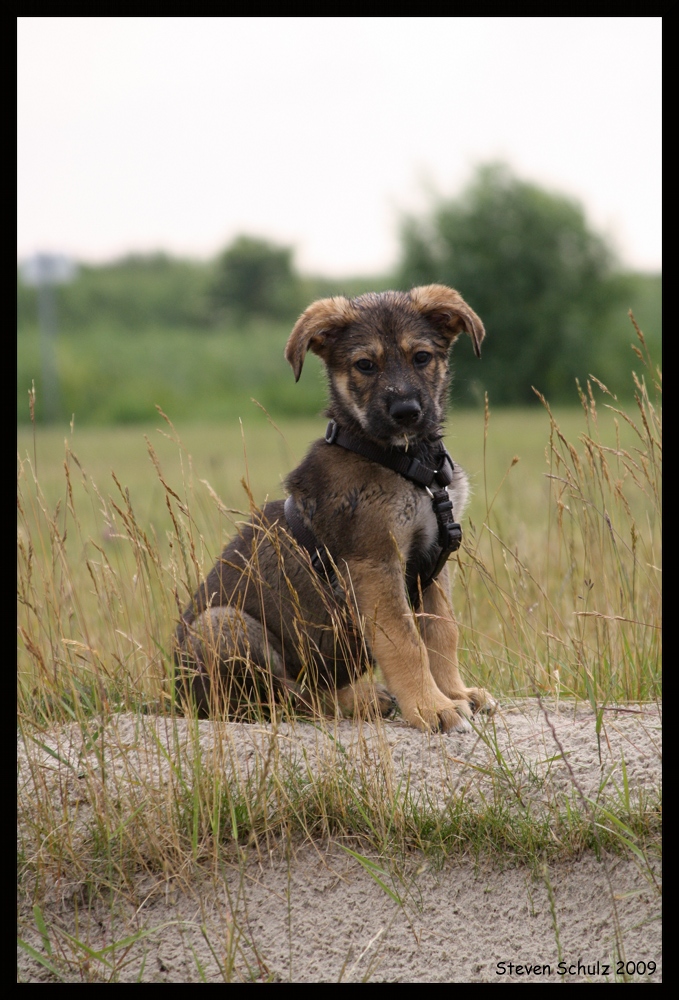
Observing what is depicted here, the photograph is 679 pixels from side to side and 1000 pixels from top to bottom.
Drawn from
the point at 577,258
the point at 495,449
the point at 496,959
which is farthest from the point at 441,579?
the point at 577,258

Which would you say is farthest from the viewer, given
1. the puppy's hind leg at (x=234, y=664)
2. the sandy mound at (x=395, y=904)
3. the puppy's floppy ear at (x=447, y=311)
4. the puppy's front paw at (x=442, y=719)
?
the puppy's floppy ear at (x=447, y=311)

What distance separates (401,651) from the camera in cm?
404

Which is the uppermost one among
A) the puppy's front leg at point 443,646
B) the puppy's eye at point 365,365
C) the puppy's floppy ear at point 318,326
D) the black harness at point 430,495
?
the puppy's floppy ear at point 318,326

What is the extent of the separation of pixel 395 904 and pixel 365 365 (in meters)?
2.27

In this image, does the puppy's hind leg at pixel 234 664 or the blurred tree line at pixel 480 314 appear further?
the blurred tree line at pixel 480 314

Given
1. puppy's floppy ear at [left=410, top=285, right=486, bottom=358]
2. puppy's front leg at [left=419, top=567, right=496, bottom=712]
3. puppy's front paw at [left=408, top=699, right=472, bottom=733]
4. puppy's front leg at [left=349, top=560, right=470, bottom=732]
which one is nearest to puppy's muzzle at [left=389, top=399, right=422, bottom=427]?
puppy's floppy ear at [left=410, top=285, right=486, bottom=358]

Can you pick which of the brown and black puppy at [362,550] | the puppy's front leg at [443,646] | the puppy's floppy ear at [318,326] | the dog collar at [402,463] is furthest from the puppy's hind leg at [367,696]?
the puppy's floppy ear at [318,326]

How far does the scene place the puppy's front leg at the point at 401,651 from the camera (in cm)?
403

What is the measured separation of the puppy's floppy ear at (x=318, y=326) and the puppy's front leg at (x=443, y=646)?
4.11 feet

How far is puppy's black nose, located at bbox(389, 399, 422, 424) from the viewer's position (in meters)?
4.04

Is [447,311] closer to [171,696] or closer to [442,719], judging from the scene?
[442,719]

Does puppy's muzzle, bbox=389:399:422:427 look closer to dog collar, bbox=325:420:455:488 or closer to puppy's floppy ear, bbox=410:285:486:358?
dog collar, bbox=325:420:455:488

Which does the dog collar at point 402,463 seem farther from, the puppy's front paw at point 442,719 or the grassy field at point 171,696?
the puppy's front paw at point 442,719
